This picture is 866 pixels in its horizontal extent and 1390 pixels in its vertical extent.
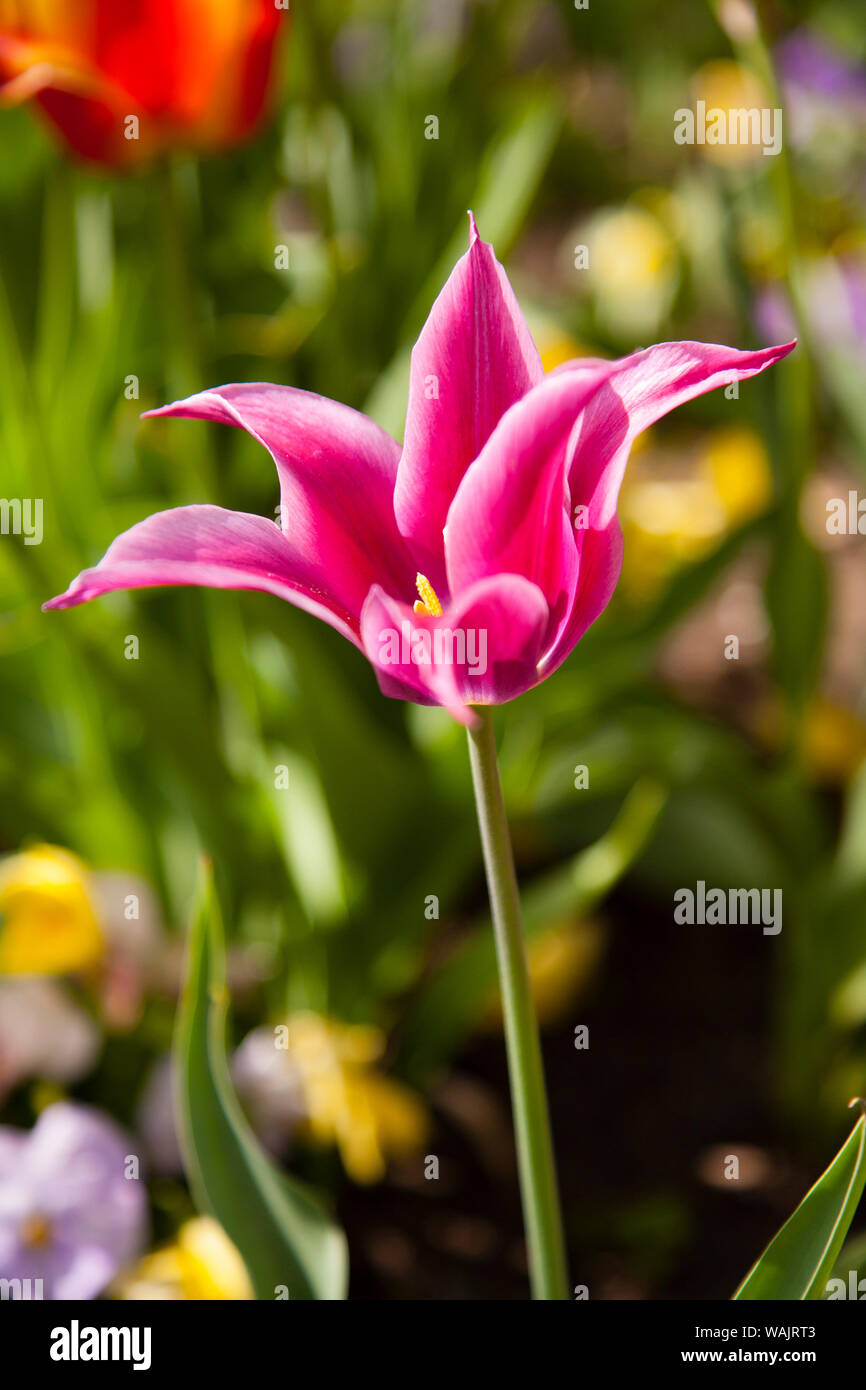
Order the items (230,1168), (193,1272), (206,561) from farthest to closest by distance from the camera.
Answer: (193,1272) → (230,1168) → (206,561)

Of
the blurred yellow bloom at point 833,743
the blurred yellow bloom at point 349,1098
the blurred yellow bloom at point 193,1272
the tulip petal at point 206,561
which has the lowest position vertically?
the blurred yellow bloom at point 193,1272

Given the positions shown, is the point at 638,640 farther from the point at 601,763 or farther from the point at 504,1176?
the point at 504,1176

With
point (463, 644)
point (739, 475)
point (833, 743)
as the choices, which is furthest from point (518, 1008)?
point (739, 475)

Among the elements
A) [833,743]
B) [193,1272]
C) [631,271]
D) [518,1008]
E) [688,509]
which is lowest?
[193,1272]

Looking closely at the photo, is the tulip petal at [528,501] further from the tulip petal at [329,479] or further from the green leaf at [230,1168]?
the green leaf at [230,1168]

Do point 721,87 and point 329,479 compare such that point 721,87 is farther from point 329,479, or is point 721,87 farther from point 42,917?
point 329,479

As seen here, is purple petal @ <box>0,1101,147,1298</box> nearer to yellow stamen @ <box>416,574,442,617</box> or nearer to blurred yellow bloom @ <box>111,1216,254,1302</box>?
blurred yellow bloom @ <box>111,1216,254,1302</box>

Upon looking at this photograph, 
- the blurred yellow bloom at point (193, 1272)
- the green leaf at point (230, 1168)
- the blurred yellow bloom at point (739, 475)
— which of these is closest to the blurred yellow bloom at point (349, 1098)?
the blurred yellow bloom at point (193, 1272)
